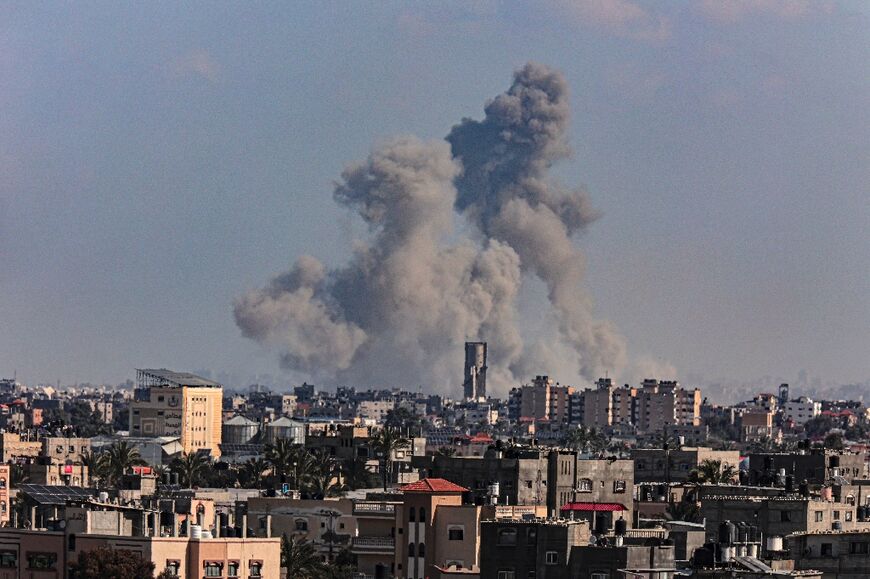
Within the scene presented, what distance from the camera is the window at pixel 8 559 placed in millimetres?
49938

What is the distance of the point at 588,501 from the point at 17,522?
2103 centimetres

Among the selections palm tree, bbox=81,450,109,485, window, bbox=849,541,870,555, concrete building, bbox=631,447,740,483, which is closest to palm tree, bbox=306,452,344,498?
palm tree, bbox=81,450,109,485

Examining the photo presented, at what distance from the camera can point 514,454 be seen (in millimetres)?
76062

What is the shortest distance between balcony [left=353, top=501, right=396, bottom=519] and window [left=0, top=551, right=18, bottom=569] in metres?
14.4

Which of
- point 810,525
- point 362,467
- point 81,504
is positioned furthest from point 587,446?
point 81,504

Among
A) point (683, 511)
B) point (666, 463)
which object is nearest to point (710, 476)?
point (683, 511)

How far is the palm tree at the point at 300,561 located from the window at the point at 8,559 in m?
10.1

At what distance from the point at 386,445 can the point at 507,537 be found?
58.5 meters

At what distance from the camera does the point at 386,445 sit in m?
110

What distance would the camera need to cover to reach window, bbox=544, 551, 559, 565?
49.8 meters

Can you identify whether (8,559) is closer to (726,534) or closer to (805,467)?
(726,534)

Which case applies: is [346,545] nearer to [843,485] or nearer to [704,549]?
[843,485]

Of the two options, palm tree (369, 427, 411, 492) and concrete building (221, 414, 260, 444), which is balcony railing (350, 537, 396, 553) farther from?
concrete building (221, 414, 260, 444)

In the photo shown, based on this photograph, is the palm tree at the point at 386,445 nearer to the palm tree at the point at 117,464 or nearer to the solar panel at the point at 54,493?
the palm tree at the point at 117,464
